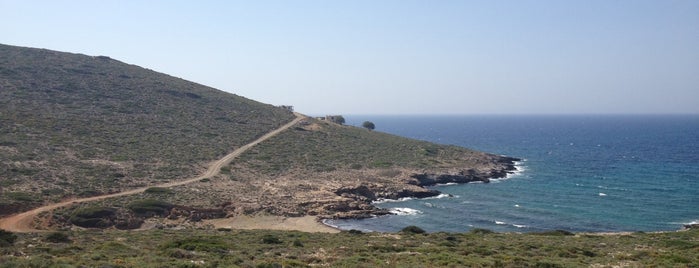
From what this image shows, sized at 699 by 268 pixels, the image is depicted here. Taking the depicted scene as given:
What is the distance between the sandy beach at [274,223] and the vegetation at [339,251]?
13.1 meters

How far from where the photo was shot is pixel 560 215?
188 ft

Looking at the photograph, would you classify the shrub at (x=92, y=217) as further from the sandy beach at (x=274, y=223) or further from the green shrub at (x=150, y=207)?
the sandy beach at (x=274, y=223)

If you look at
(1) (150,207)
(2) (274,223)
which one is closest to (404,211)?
(2) (274,223)

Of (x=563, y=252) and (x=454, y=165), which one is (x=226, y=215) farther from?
(x=454, y=165)

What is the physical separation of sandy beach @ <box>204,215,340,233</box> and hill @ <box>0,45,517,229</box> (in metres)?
1.70

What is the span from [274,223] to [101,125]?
134 feet

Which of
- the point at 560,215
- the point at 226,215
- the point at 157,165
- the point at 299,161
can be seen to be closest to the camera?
the point at 226,215

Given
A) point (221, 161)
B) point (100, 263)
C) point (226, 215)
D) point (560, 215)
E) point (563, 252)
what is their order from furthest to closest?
point (221, 161) → point (560, 215) → point (226, 215) → point (563, 252) → point (100, 263)

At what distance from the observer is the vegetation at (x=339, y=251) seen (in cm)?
2295

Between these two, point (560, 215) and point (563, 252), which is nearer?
point (563, 252)

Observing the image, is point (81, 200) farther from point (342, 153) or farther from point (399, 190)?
point (342, 153)

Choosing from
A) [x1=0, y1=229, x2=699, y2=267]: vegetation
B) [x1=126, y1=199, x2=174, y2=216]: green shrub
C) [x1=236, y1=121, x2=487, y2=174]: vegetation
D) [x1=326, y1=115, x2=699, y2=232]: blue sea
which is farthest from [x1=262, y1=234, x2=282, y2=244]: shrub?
[x1=236, y1=121, x2=487, y2=174]: vegetation

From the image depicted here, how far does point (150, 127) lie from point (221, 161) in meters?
17.0

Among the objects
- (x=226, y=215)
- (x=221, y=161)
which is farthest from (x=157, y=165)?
(x=226, y=215)
